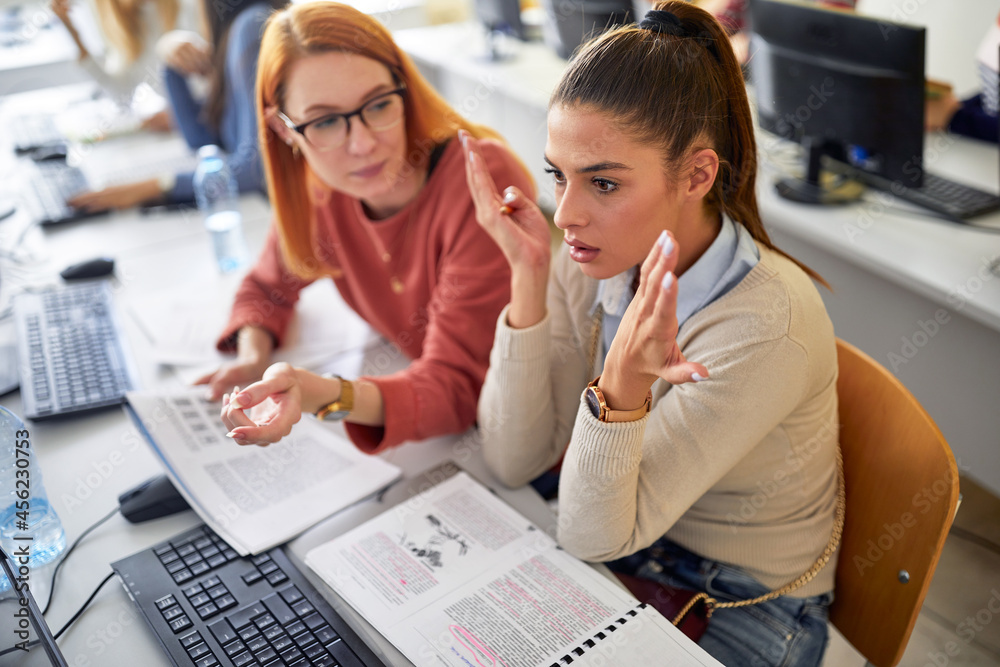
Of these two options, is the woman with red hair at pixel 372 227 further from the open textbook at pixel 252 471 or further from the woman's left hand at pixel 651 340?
the woman's left hand at pixel 651 340

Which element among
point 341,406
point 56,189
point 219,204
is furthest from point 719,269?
point 56,189

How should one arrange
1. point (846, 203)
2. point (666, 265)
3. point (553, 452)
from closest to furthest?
point (666, 265), point (553, 452), point (846, 203)

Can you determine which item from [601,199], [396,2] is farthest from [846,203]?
[396,2]

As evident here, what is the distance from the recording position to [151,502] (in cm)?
97

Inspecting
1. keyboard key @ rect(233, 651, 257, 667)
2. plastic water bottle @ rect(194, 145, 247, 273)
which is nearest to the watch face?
keyboard key @ rect(233, 651, 257, 667)

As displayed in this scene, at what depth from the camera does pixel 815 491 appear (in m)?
0.96

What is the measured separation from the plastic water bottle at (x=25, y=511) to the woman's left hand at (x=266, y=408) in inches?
11.0

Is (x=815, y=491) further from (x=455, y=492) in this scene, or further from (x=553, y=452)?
(x=455, y=492)

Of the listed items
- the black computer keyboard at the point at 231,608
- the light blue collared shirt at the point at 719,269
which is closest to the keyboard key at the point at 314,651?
the black computer keyboard at the point at 231,608

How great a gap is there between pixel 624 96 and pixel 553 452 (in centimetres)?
52

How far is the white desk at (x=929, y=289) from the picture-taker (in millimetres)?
1523

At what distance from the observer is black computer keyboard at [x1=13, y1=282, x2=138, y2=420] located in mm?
1188

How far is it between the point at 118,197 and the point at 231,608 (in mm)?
1460

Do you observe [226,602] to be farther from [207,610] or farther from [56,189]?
[56,189]
